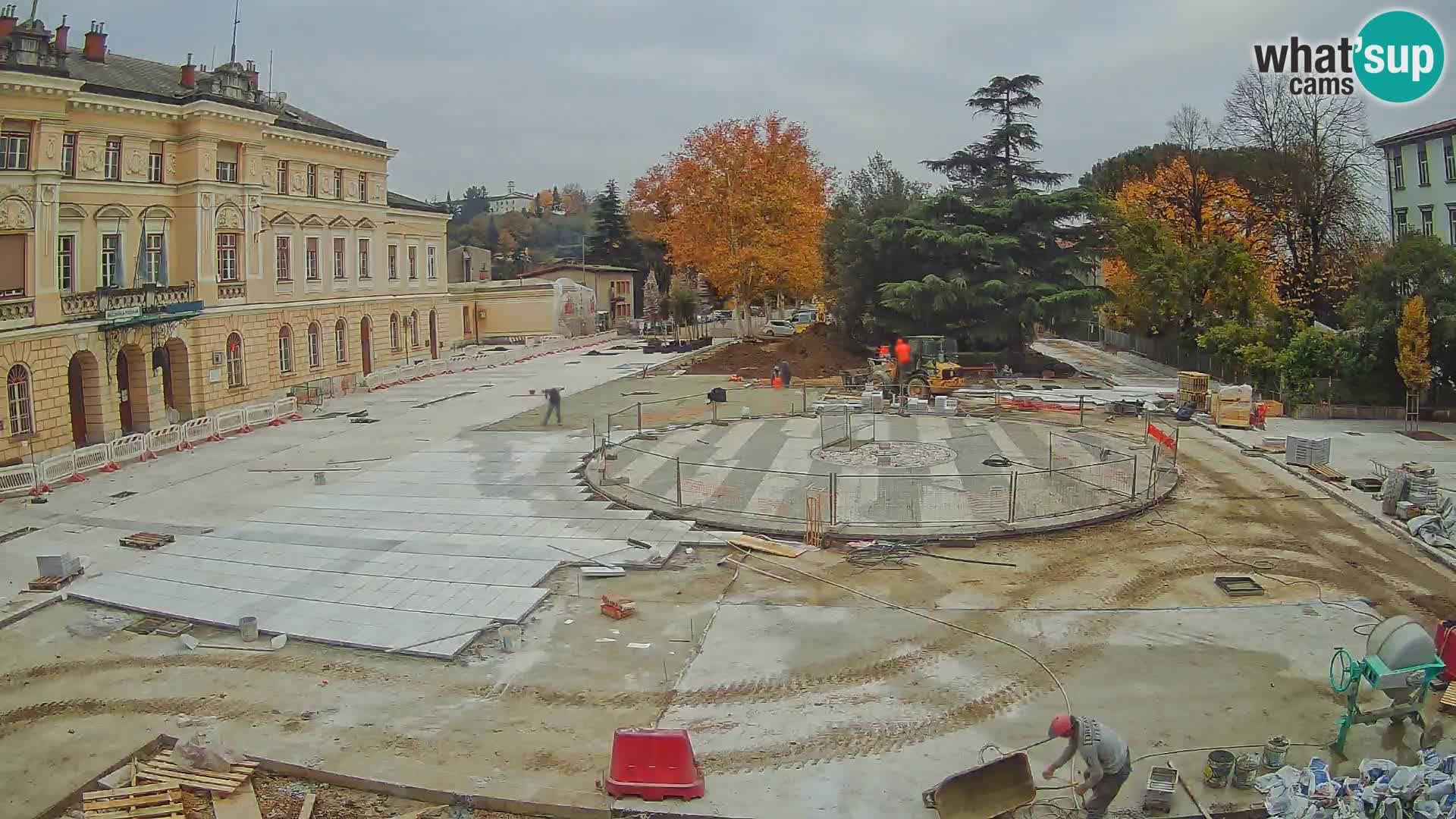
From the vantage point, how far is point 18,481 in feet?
76.8

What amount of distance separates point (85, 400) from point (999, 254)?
3440cm

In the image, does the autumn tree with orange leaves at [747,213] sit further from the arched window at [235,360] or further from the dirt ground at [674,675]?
the dirt ground at [674,675]

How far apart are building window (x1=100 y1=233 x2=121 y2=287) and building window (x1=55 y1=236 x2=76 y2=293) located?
118 cm

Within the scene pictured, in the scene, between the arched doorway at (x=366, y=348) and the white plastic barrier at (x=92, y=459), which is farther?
the arched doorway at (x=366, y=348)

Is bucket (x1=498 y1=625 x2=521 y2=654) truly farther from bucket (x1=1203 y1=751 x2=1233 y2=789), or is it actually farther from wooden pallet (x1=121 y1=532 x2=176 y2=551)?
wooden pallet (x1=121 y1=532 x2=176 y2=551)

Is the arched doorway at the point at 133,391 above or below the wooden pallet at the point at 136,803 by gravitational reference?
above

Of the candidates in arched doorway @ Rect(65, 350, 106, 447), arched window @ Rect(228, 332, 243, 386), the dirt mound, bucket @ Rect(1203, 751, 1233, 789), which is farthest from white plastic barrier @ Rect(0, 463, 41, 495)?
the dirt mound

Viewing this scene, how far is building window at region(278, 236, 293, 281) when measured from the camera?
40.0 meters

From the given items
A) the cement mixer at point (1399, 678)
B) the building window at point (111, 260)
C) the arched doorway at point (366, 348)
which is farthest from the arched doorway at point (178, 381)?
the cement mixer at point (1399, 678)

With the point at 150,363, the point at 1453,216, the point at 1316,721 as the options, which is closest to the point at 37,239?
the point at 150,363

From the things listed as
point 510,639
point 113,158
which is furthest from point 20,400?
point 510,639

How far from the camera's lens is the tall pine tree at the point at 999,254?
43.5 meters

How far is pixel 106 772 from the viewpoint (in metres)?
10.7

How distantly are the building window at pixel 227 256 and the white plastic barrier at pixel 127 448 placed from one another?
9.49m
